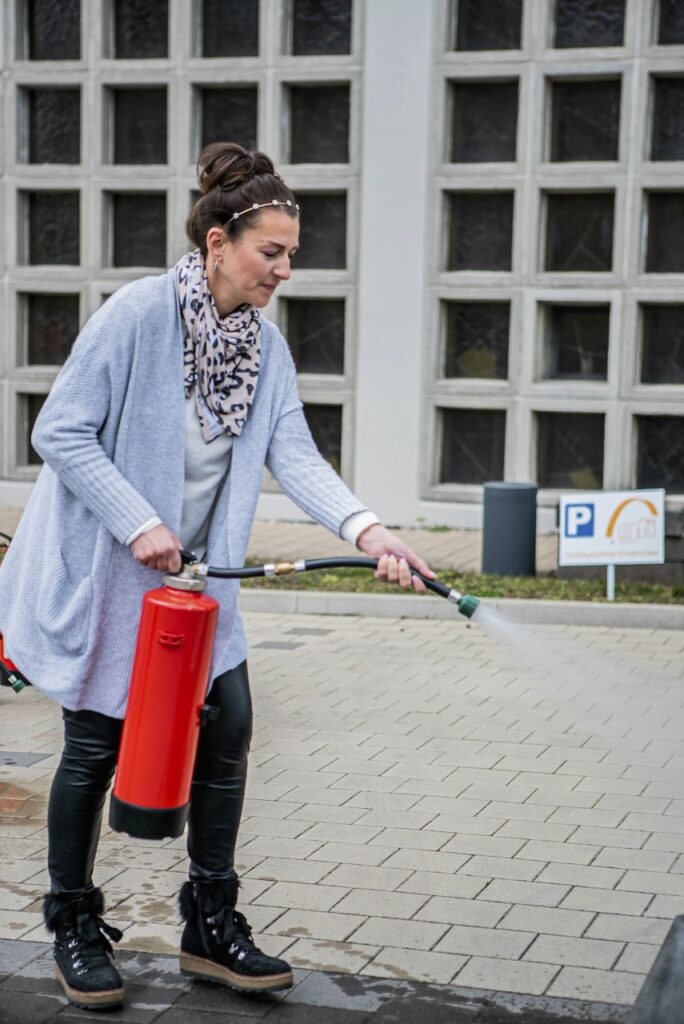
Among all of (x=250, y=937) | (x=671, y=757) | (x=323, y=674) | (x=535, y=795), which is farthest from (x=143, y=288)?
(x=323, y=674)

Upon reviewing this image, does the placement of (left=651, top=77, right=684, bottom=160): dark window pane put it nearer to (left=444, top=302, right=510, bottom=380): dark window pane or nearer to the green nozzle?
(left=444, top=302, right=510, bottom=380): dark window pane

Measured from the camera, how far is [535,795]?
5633 millimetres

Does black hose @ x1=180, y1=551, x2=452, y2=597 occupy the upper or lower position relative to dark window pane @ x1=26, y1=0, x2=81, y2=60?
lower

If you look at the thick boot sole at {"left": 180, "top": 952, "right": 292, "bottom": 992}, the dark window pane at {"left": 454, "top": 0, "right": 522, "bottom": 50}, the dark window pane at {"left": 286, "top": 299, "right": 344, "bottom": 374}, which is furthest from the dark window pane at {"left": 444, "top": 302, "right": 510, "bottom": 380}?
the thick boot sole at {"left": 180, "top": 952, "right": 292, "bottom": 992}

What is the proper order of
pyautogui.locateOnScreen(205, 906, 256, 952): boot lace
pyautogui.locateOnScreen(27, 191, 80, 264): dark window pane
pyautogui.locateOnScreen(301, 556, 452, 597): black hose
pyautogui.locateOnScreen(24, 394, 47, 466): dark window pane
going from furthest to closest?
pyautogui.locateOnScreen(24, 394, 47, 466): dark window pane → pyautogui.locateOnScreen(27, 191, 80, 264): dark window pane → pyautogui.locateOnScreen(205, 906, 256, 952): boot lace → pyautogui.locateOnScreen(301, 556, 452, 597): black hose

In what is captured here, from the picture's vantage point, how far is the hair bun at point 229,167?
142 inches

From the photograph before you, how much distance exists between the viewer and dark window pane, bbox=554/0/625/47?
11.8m

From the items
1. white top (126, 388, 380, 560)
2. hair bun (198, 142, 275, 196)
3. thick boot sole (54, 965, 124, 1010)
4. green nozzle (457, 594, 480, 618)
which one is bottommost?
thick boot sole (54, 965, 124, 1010)

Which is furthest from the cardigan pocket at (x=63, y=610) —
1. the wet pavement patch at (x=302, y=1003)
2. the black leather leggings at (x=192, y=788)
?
the wet pavement patch at (x=302, y=1003)

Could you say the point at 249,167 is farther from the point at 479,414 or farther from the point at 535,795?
the point at 479,414

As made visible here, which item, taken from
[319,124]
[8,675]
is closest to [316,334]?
[319,124]

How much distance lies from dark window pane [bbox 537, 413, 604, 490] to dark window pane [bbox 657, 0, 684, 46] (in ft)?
8.93

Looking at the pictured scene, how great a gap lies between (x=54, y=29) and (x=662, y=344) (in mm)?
5442

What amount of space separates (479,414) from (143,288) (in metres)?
8.97
